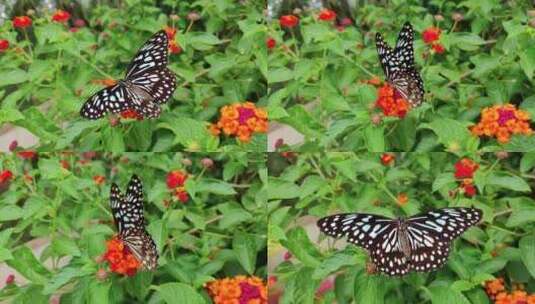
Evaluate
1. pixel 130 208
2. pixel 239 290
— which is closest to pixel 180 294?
pixel 239 290

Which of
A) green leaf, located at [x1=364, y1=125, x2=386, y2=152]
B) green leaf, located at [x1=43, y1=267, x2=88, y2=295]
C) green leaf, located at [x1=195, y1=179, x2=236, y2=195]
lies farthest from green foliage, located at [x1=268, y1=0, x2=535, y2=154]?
green leaf, located at [x1=43, y1=267, x2=88, y2=295]

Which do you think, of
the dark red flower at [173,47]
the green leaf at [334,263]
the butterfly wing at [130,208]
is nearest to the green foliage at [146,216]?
the butterfly wing at [130,208]

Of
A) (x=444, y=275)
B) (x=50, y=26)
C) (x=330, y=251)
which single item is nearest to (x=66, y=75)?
(x=50, y=26)

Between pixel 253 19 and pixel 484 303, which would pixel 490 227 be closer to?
pixel 484 303

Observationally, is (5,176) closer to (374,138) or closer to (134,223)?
(134,223)

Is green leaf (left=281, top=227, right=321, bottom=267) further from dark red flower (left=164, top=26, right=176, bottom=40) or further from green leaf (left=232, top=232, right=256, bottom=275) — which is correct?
dark red flower (left=164, top=26, right=176, bottom=40)

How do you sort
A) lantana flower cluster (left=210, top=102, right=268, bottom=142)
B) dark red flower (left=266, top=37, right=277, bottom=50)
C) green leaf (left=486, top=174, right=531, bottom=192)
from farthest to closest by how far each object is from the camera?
1. dark red flower (left=266, top=37, right=277, bottom=50)
2. lantana flower cluster (left=210, top=102, right=268, bottom=142)
3. green leaf (left=486, top=174, right=531, bottom=192)

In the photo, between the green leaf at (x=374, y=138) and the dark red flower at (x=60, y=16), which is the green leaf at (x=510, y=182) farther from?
the dark red flower at (x=60, y=16)
